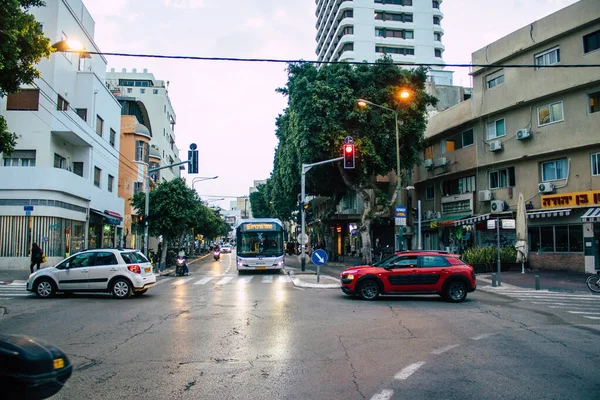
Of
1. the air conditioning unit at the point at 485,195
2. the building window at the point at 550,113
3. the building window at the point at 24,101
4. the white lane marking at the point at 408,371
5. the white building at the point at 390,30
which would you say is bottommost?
the white lane marking at the point at 408,371

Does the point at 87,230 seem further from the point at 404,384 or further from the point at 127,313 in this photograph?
the point at 404,384

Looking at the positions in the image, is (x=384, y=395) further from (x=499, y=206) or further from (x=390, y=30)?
(x=390, y=30)

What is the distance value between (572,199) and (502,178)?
5648 mm

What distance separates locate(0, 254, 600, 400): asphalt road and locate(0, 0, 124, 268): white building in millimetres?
12580

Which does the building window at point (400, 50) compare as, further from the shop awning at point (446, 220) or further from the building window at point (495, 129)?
the building window at point (495, 129)

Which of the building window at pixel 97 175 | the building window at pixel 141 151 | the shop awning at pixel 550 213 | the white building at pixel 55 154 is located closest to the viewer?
the shop awning at pixel 550 213

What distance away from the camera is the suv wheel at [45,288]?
15047 millimetres

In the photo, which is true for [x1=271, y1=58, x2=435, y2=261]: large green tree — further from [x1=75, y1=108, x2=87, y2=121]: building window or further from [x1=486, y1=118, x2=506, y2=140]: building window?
[x1=75, y1=108, x2=87, y2=121]: building window

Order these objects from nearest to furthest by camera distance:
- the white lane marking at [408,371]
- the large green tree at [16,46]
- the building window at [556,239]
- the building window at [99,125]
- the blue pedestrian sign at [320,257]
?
the white lane marking at [408,371], the large green tree at [16,46], the blue pedestrian sign at [320,257], the building window at [556,239], the building window at [99,125]

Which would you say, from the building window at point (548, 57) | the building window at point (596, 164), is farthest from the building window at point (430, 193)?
the building window at point (596, 164)

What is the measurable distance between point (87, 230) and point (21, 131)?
8.15m

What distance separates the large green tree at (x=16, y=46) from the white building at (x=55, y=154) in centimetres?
1253

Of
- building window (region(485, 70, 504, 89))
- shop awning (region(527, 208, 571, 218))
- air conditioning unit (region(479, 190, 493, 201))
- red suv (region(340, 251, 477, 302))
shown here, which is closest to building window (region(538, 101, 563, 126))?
building window (region(485, 70, 504, 89))

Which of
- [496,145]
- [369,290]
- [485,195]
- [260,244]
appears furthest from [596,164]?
[260,244]
